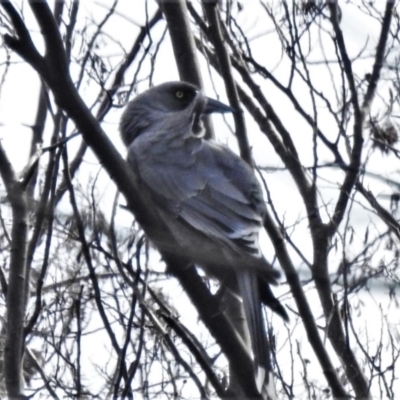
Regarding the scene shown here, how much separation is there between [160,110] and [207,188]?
1.16 m

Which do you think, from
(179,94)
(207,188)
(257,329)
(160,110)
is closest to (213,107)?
(207,188)

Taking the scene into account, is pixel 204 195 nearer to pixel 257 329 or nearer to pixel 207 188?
pixel 207 188

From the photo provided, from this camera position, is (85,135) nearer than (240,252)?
Yes

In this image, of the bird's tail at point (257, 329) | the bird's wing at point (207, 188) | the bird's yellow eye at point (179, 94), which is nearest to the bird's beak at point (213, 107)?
the bird's wing at point (207, 188)

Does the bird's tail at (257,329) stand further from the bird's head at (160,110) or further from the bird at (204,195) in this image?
the bird's head at (160,110)

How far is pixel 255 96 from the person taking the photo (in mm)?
6289

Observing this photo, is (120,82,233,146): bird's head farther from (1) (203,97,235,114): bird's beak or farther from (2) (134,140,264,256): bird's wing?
(2) (134,140,264,256): bird's wing

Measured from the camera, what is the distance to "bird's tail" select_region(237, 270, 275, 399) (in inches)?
167

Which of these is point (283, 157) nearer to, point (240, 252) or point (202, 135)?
point (202, 135)

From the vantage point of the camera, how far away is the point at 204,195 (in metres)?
5.26

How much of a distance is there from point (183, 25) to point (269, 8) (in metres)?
1.31

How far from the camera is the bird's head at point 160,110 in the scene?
5.80 m

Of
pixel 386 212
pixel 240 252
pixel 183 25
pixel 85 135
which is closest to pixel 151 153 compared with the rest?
pixel 183 25

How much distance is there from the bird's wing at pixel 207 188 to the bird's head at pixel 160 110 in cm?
27
